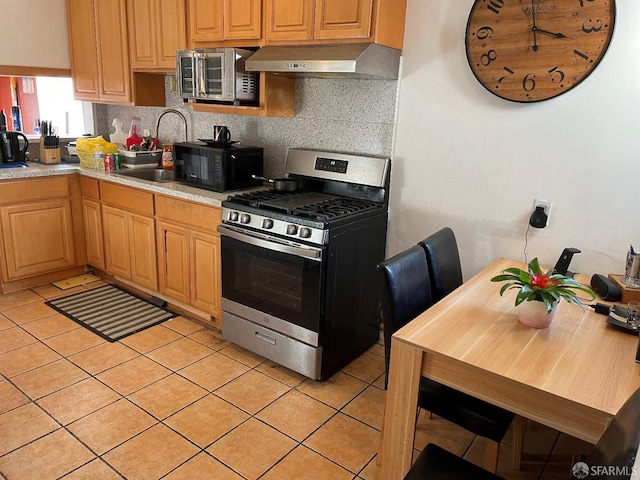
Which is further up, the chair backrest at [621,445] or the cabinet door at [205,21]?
the cabinet door at [205,21]

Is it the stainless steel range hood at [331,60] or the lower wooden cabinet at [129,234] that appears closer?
the stainless steel range hood at [331,60]

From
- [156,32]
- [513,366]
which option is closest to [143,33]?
[156,32]

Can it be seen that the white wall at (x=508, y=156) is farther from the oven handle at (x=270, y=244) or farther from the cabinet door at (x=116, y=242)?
the cabinet door at (x=116, y=242)

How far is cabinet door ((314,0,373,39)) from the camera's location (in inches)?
90.5

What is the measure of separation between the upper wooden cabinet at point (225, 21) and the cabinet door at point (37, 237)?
5.56ft

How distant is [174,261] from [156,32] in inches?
62.2

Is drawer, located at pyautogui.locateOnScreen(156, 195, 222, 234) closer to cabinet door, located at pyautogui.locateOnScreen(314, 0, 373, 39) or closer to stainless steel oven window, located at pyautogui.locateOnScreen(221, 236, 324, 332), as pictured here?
stainless steel oven window, located at pyautogui.locateOnScreen(221, 236, 324, 332)

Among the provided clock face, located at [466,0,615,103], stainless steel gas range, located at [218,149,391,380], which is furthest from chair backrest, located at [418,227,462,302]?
clock face, located at [466,0,615,103]

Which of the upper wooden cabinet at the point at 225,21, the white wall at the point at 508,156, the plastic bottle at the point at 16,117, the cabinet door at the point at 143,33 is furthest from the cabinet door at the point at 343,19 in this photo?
the plastic bottle at the point at 16,117

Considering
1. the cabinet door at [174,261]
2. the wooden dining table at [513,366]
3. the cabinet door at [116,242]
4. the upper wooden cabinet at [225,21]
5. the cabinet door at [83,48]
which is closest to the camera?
the wooden dining table at [513,366]

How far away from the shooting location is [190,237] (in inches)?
118

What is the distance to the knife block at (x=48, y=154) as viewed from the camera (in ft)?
12.3

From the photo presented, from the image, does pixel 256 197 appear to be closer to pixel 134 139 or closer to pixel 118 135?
pixel 134 139

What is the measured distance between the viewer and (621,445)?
873 millimetres
